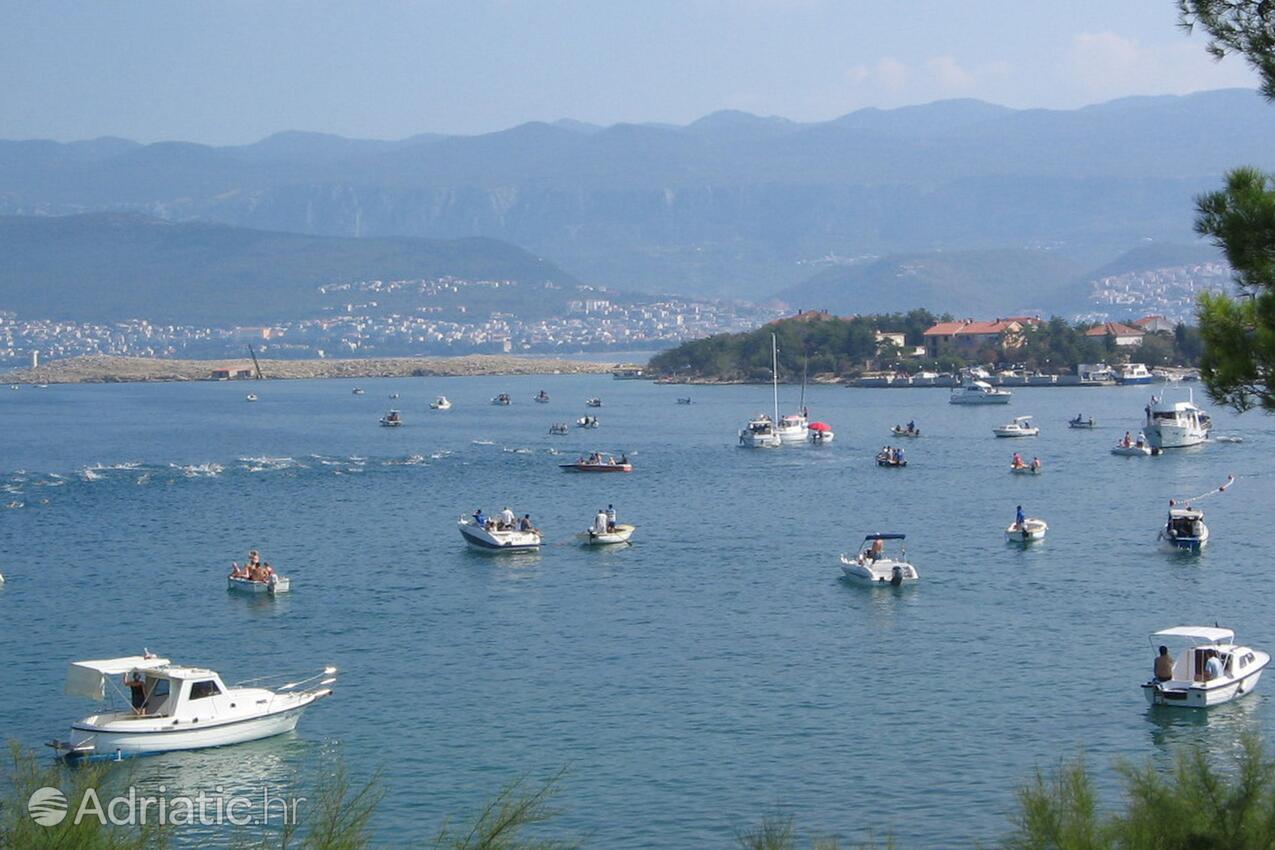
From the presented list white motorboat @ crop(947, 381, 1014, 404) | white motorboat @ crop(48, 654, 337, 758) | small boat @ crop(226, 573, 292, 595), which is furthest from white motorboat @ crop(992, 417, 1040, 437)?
white motorboat @ crop(48, 654, 337, 758)

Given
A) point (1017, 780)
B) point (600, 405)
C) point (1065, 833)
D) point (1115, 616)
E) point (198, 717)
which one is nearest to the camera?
point (1065, 833)

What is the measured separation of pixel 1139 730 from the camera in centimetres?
2000

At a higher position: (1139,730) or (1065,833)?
(1065,833)

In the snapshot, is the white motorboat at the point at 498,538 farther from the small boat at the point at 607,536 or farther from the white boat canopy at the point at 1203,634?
the white boat canopy at the point at 1203,634

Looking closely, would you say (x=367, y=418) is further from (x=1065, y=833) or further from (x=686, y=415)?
(x=1065, y=833)

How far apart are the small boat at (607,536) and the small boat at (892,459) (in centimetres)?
1998

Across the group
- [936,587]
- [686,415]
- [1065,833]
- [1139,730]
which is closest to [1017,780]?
[1139,730]

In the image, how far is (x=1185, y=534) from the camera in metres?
34.0

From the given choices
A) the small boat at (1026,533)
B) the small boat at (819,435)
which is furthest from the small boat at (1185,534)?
the small boat at (819,435)

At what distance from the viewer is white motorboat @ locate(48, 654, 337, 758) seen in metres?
19.4

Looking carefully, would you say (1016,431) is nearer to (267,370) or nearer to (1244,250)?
(1244,250)

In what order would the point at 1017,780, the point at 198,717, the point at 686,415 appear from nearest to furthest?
the point at 1017,780
the point at 198,717
the point at 686,415

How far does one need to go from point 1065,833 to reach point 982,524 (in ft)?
97.6

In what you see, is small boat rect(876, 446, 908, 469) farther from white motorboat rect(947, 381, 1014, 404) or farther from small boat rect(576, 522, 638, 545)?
white motorboat rect(947, 381, 1014, 404)
